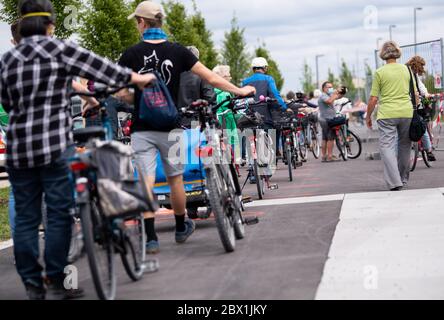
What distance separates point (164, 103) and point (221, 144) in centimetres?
106

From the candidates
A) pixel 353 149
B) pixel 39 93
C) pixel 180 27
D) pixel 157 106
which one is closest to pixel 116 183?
pixel 39 93

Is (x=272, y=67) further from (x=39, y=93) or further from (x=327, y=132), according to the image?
(x=39, y=93)

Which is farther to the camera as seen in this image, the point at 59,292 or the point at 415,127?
the point at 415,127

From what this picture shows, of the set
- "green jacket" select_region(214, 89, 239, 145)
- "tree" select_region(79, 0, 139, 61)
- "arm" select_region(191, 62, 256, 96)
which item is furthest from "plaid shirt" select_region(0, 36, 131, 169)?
"tree" select_region(79, 0, 139, 61)

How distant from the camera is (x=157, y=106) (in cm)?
792

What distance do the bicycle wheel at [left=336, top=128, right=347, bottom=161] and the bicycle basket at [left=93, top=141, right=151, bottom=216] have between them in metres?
15.5

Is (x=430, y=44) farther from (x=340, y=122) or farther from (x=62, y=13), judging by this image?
(x=62, y=13)

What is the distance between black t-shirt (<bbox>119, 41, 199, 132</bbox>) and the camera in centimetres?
824

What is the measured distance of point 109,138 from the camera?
6844 mm

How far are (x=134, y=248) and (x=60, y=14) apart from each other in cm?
1552

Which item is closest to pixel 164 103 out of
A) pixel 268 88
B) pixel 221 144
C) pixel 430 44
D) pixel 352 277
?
pixel 221 144

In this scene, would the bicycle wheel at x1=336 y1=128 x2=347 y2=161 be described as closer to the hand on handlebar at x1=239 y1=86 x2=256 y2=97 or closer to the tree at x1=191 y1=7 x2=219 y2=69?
the hand on handlebar at x1=239 y1=86 x2=256 y2=97

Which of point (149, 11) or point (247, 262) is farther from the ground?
point (149, 11)

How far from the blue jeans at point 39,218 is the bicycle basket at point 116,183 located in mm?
282
